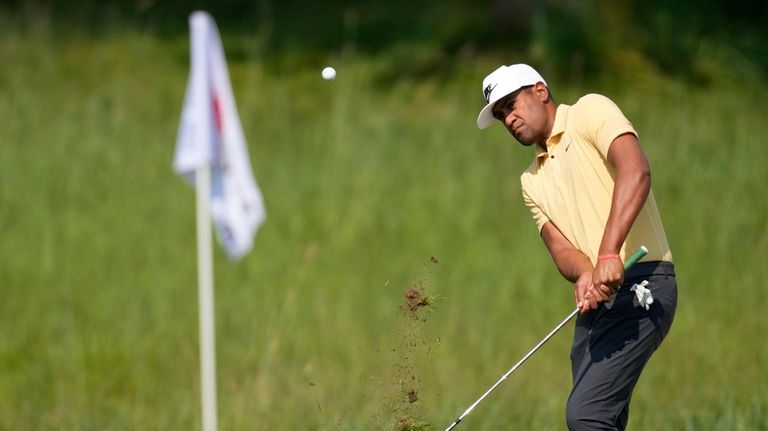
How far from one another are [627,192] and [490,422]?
11.0ft

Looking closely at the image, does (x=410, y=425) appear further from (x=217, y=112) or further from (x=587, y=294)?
(x=217, y=112)

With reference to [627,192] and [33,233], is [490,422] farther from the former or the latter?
[33,233]

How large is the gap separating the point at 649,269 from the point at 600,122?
0.60 m

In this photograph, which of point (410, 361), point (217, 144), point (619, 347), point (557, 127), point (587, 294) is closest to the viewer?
point (587, 294)

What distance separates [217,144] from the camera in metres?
8.83

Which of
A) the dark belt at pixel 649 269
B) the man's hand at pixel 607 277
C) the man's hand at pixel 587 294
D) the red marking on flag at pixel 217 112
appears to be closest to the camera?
the man's hand at pixel 607 277

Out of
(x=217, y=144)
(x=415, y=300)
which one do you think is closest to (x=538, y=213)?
(x=415, y=300)

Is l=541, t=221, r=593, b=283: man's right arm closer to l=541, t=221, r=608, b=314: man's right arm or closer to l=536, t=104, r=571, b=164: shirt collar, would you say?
l=541, t=221, r=608, b=314: man's right arm

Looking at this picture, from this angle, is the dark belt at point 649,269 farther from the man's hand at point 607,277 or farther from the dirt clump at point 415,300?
the dirt clump at point 415,300

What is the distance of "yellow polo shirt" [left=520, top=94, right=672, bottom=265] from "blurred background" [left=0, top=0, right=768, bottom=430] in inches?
25.2

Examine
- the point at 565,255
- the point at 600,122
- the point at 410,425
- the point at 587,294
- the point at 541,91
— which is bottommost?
the point at 410,425

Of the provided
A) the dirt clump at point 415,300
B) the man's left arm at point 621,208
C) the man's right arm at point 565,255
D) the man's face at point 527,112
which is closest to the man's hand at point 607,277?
the man's left arm at point 621,208

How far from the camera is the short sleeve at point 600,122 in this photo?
553 cm

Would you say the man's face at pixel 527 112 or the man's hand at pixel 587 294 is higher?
the man's face at pixel 527 112
